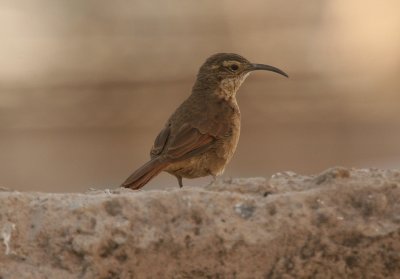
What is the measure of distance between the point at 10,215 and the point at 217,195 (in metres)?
0.64

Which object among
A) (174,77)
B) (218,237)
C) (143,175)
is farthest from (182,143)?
(174,77)

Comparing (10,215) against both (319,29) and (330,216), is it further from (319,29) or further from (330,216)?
(319,29)

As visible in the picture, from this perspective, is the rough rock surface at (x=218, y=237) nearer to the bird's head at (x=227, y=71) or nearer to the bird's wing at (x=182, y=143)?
the bird's wing at (x=182, y=143)

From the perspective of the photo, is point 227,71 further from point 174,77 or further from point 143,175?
point 174,77

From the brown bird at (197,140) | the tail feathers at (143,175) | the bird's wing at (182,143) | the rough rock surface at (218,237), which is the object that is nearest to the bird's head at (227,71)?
the brown bird at (197,140)

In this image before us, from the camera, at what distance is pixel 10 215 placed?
5.21 meters

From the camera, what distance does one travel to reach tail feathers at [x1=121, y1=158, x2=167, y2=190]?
7.30 meters

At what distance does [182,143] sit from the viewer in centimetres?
775

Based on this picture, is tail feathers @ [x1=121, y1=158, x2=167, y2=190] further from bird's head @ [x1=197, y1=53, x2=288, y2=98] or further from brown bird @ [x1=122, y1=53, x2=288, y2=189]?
bird's head @ [x1=197, y1=53, x2=288, y2=98]

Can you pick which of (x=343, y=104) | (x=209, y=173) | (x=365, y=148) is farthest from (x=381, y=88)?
(x=209, y=173)

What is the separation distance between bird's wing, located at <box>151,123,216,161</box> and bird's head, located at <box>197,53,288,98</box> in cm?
79

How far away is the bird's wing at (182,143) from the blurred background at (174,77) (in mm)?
9943

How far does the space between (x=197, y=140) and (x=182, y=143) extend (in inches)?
4.6

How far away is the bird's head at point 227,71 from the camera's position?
8.69 m
